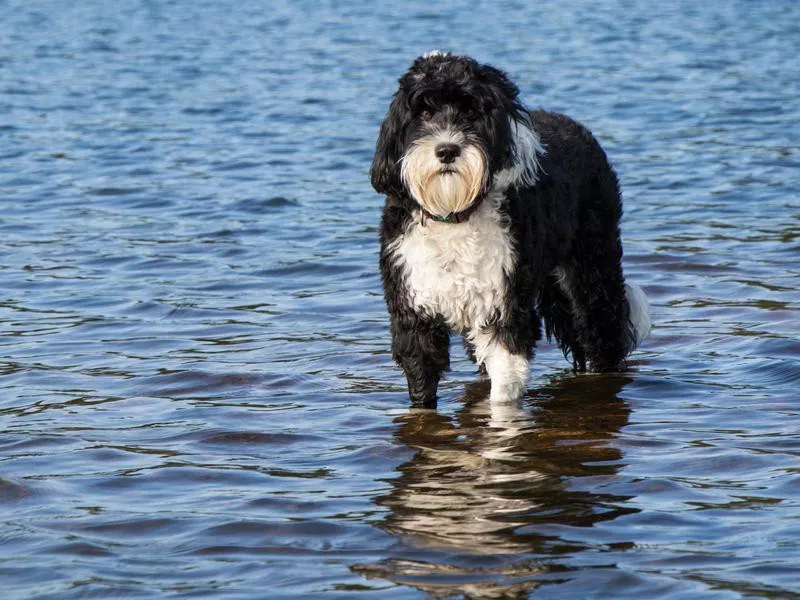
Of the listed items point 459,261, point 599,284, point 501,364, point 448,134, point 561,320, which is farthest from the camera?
point 561,320

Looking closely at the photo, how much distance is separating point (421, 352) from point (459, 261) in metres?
0.57

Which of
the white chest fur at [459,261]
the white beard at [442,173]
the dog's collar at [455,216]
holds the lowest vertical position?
the white chest fur at [459,261]

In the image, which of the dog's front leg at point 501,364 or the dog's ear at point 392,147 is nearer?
the dog's ear at point 392,147

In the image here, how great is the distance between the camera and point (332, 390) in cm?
764

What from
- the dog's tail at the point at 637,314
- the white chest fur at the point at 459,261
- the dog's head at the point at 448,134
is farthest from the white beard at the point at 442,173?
the dog's tail at the point at 637,314

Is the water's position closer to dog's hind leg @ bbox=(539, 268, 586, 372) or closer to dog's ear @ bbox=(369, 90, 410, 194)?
dog's hind leg @ bbox=(539, 268, 586, 372)

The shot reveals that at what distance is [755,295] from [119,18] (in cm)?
2182

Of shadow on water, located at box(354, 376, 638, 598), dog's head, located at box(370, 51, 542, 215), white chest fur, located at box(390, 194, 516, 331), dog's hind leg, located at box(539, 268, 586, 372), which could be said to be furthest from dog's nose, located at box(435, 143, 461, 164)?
dog's hind leg, located at box(539, 268, 586, 372)

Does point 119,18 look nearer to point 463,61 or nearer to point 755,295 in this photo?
point 755,295

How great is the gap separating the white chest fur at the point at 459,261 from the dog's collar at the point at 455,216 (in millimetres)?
38

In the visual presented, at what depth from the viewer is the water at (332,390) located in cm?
516

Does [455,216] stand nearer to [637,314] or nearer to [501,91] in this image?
[501,91]

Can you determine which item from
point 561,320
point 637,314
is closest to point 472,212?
point 561,320

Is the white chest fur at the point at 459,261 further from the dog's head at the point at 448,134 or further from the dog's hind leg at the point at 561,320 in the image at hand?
the dog's hind leg at the point at 561,320
